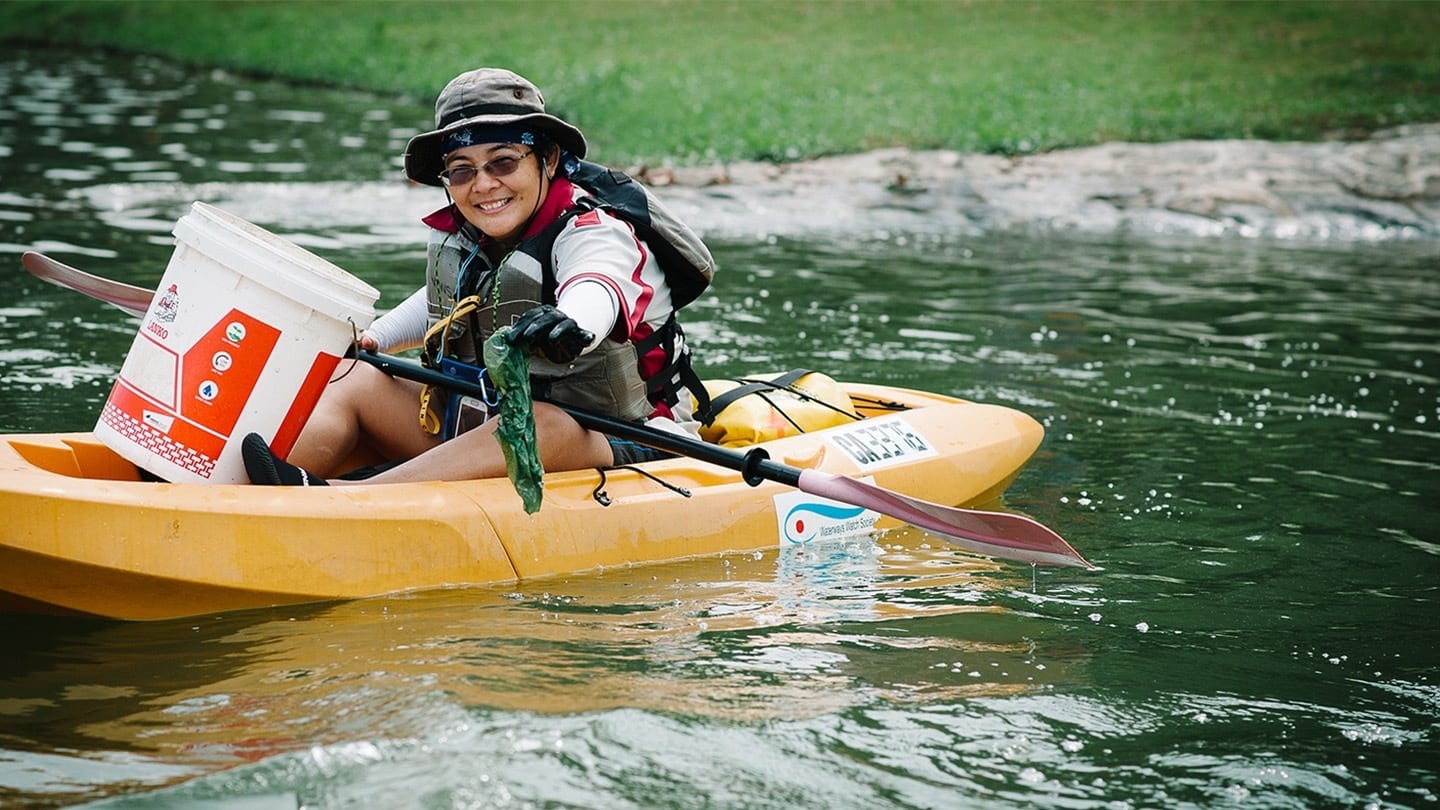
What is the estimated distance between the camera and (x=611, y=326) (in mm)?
4234

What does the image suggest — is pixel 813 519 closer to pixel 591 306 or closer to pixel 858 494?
pixel 858 494

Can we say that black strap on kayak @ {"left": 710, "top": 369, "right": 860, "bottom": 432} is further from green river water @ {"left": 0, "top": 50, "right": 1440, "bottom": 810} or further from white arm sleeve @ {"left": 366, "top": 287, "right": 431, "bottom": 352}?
white arm sleeve @ {"left": 366, "top": 287, "right": 431, "bottom": 352}

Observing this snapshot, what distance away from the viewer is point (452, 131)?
4391 millimetres

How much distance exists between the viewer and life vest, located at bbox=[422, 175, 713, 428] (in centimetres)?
452

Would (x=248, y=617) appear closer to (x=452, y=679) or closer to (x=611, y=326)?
(x=452, y=679)

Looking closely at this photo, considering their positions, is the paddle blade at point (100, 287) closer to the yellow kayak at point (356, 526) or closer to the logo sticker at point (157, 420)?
the yellow kayak at point (356, 526)

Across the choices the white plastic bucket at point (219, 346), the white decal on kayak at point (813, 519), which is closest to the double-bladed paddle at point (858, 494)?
the white plastic bucket at point (219, 346)

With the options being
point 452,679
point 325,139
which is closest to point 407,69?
point 325,139

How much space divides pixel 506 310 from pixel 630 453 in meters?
0.72

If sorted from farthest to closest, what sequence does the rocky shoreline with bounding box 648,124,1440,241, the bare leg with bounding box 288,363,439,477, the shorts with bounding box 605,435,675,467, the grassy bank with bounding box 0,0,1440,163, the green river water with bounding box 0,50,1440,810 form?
the grassy bank with bounding box 0,0,1440,163, the rocky shoreline with bounding box 648,124,1440,241, the shorts with bounding box 605,435,675,467, the bare leg with bounding box 288,363,439,477, the green river water with bounding box 0,50,1440,810

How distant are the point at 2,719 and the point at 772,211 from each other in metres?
9.35

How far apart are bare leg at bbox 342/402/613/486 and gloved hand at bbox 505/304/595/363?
0.59 meters

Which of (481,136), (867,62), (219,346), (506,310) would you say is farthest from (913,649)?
(867,62)

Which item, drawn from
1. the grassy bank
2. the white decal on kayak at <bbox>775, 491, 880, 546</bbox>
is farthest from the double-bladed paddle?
the grassy bank
